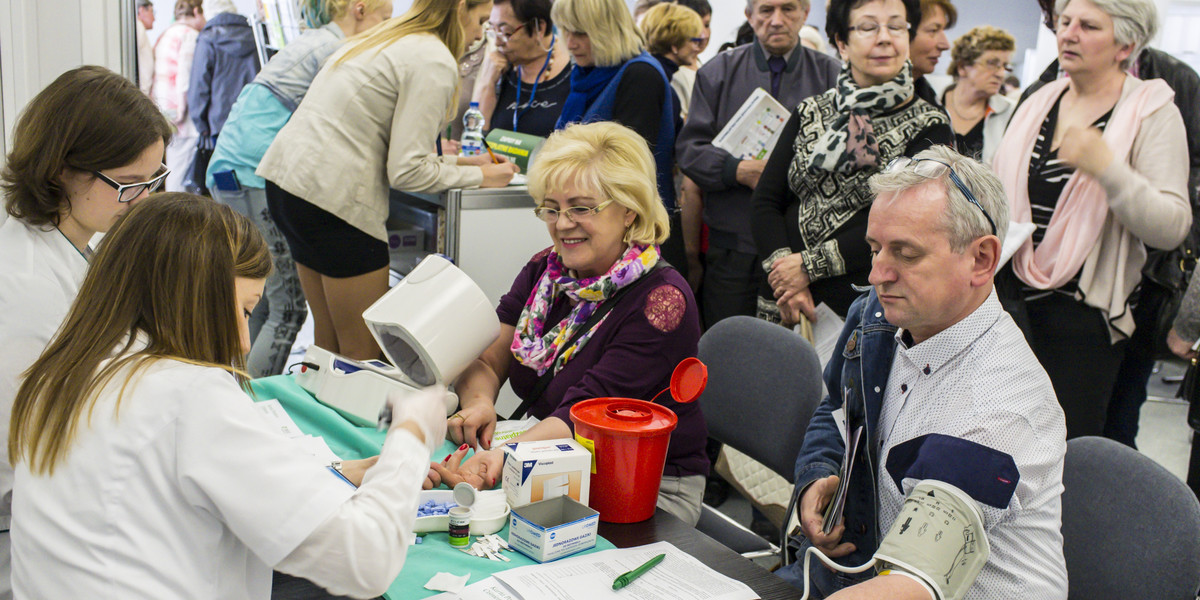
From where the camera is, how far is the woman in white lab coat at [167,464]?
0.98 metres

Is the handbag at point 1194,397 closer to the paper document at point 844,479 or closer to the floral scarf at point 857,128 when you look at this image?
the floral scarf at point 857,128

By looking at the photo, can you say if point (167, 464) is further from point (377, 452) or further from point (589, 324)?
point (589, 324)

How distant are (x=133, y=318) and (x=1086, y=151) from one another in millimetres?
2110

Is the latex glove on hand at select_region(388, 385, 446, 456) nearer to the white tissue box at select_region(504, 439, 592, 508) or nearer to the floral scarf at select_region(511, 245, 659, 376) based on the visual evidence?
the white tissue box at select_region(504, 439, 592, 508)

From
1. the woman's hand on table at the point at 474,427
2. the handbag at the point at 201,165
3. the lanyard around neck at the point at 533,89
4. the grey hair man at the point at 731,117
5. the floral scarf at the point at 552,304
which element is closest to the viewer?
the woman's hand on table at the point at 474,427

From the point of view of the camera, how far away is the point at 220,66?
5.25 meters

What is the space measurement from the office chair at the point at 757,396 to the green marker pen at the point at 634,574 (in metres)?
0.72

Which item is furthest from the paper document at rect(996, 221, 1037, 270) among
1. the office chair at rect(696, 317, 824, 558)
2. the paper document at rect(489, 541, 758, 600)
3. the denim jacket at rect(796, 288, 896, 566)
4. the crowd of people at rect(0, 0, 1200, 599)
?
the paper document at rect(489, 541, 758, 600)

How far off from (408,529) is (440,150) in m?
2.30

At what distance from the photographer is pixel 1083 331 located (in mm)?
2359

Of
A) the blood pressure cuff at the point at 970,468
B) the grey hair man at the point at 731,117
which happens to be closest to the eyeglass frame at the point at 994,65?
the grey hair man at the point at 731,117

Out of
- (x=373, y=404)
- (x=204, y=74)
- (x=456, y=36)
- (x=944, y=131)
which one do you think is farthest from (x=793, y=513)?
(x=204, y=74)

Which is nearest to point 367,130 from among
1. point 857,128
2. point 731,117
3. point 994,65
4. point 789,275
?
point 731,117

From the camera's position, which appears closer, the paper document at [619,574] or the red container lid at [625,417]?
the paper document at [619,574]
